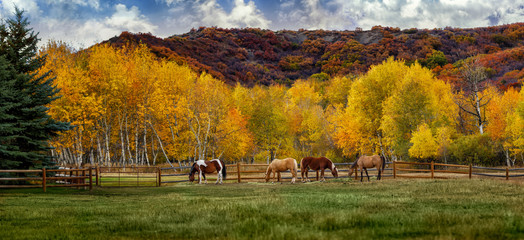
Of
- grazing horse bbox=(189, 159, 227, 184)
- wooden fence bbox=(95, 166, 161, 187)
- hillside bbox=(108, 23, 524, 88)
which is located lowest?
wooden fence bbox=(95, 166, 161, 187)

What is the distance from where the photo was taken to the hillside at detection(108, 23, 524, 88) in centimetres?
9875

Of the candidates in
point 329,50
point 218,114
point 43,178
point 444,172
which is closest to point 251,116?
point 218,114

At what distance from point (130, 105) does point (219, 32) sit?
118342mm

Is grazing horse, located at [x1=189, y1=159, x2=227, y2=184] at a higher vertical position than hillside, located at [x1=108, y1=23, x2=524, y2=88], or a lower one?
lower

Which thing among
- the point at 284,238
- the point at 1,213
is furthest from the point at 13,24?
the point at 284,238

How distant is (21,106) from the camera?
21.6 m

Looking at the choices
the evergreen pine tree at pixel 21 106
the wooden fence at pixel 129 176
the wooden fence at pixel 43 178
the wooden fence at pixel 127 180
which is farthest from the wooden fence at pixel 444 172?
the evergreen pine tree at pixel 21 106

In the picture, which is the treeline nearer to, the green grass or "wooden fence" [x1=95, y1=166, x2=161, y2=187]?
"wooden fence" [x1=95, y1=166, x2=161, y2=187]

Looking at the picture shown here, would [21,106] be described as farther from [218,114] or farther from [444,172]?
[444,172]

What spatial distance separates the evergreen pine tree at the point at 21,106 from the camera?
801 inches

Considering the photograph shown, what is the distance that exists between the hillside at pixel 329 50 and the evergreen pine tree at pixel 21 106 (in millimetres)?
59589

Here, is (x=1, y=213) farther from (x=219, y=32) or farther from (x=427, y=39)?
(x=219, y=32)

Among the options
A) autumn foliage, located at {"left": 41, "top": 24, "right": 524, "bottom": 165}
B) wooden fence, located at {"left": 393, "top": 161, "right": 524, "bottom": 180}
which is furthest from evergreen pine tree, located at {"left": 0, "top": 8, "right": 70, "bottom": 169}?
wooden fence, located at {"left": 393, "top": 161, "right": 524, "bottom": 180}

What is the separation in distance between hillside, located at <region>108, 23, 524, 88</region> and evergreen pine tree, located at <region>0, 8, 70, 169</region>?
196 ft
